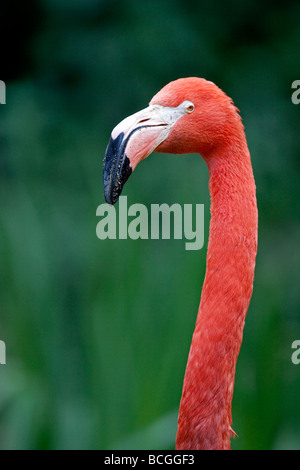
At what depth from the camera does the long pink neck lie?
1172 mm

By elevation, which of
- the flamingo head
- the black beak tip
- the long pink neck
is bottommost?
the long pink neck

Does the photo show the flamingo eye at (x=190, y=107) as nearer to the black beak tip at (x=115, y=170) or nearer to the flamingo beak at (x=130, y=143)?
the flamingo beak at (x=130, y=143)

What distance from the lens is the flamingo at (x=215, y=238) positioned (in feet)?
3.84

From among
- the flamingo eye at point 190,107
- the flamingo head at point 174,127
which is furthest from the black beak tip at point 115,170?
the flamingo eye at point 190,107

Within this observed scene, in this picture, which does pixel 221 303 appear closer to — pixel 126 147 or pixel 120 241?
pixel 126 147

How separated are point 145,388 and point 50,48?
1642 mm

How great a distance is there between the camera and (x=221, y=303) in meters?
1.17

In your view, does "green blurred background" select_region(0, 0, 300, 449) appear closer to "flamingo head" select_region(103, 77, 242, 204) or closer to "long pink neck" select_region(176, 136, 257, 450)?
"long pink neck" select_region(176, 136, 257, 450)

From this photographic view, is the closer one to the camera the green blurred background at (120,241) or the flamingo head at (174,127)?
the flamingo head at (174,127)

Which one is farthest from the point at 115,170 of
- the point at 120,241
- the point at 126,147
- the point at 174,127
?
the point at 120,241

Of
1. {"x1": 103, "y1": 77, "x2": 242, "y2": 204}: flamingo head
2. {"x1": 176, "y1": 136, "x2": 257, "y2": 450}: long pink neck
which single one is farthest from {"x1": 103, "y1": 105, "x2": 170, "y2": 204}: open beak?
{"x1": 176, "y1": 136, "x2": 257, "y2": 450}: long pink neck

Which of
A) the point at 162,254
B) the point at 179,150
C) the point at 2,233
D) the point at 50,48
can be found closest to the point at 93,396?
the point at 162,254

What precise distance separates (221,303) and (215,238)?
0.13 meters
